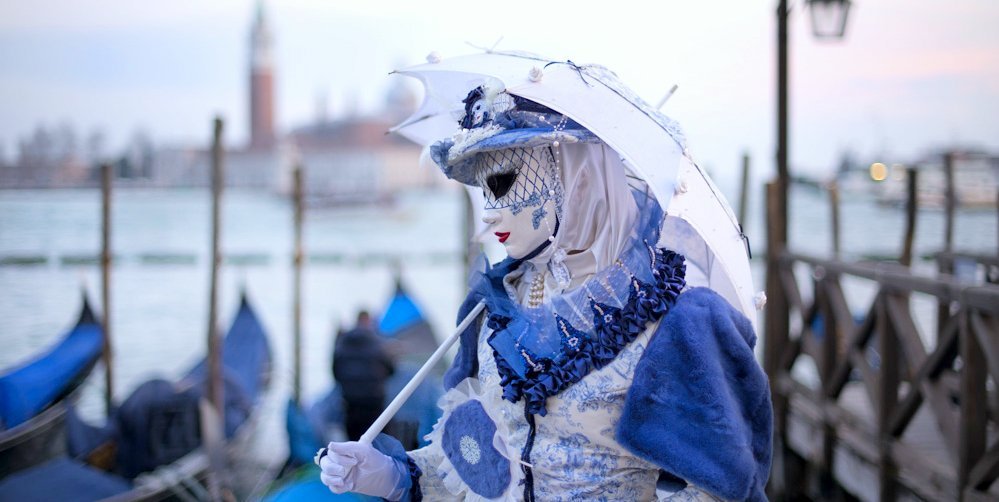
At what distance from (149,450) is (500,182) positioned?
186 inches

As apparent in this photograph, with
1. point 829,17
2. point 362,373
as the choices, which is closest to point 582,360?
point 829,17

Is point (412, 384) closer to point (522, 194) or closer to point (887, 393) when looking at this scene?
point (522, 194)

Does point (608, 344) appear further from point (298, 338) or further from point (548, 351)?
point (298, 338)

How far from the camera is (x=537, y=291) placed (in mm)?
1539

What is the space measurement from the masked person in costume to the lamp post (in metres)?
3.37

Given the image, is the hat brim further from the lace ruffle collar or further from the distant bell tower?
the distant bell tower

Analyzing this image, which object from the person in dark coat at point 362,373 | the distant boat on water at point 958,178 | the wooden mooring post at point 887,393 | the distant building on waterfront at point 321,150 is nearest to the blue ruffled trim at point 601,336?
the wooden mooring post at point 887,393

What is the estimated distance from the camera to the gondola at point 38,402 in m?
5.67

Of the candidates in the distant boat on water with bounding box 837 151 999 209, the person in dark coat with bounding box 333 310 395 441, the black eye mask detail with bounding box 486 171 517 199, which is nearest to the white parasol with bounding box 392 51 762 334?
the black eye mask detail with bounding box 486 171 517 199

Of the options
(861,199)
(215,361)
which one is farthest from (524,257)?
(861,199)

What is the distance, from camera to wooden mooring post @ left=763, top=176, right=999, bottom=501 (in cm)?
265

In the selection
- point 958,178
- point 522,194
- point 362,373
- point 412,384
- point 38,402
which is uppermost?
point 958,178

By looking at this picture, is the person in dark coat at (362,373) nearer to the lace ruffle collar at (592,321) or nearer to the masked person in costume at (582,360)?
the masked person in costume at (582,360)

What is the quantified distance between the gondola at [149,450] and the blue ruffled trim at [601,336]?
335cm
